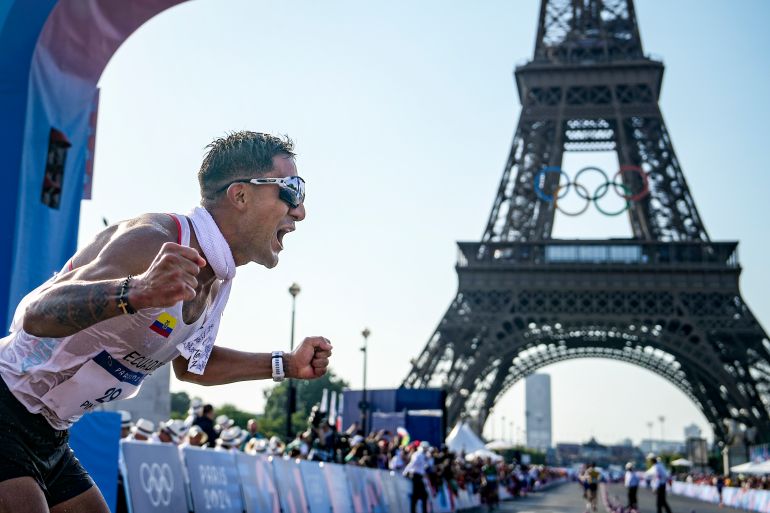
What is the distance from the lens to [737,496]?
39312 millimetres

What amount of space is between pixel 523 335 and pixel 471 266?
4395mm

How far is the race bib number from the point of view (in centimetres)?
318

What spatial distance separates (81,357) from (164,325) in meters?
0.29

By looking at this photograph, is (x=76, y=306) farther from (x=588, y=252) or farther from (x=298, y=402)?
(x=298, y=402)

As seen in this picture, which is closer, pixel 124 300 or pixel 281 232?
pixel 124 300

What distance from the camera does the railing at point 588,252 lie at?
49.2 metres

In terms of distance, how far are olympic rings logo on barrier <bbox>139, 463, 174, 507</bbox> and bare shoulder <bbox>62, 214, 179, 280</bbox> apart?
607 centimetres

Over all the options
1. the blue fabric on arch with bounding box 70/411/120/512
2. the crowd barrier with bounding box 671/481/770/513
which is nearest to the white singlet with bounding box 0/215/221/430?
the blue fabric on arch with bounding box 70/411/120/512

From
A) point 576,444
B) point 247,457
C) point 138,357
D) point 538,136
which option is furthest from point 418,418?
point 576,444

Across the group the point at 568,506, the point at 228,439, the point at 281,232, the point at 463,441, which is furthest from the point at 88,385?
the point at 463,441

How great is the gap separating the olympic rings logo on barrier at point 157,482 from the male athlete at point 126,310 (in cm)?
532

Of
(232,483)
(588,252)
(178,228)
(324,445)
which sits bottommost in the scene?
(232,483)

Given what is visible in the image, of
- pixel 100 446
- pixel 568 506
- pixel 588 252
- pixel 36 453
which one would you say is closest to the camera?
pixel 36 453

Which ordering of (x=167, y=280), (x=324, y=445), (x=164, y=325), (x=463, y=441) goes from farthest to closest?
(x=463, y=441)
(x=324, y=445)
(x=164, y=325)
(x=167, y=280)
